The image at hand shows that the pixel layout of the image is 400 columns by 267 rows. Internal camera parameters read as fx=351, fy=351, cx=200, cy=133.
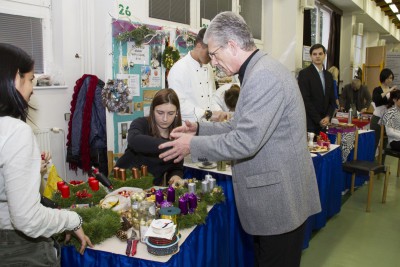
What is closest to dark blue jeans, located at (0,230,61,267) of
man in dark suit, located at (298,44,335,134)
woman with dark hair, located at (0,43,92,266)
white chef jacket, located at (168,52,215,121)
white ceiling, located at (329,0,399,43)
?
woman with dark hair, located at (0,43,92,266)

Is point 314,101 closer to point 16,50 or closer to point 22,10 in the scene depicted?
point 22,10

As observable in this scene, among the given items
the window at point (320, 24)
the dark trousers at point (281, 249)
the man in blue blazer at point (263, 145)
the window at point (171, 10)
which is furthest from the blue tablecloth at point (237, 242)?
the window at point (320, 24)

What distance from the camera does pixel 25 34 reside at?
10.1 feet

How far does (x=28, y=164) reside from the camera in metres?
0.99

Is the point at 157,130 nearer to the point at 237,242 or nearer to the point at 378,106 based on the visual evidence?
the point at 237,242

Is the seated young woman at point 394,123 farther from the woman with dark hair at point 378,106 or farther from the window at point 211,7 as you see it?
the window at point 211,7

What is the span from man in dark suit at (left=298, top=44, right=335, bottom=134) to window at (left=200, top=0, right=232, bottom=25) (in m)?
1.47

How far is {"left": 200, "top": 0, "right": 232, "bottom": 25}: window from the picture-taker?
181 inches

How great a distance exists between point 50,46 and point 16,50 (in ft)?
7.80

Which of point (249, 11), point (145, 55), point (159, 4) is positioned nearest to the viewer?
point (145, 55)

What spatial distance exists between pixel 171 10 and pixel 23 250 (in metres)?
3.34

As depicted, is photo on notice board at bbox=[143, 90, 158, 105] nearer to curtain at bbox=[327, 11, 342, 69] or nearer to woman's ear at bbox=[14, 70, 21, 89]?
woman's ear at bbox=[14, 70, 21, 89]

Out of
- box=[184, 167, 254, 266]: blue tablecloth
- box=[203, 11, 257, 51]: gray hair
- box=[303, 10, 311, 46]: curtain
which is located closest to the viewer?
box=[203, 11, 257, 51]: gray hair

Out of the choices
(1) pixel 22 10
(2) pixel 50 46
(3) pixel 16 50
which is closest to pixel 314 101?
(2) pixel 50 46
